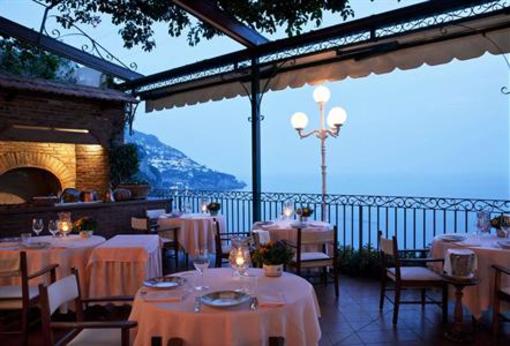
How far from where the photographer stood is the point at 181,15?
7008 millimetres

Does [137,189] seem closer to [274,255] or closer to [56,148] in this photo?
[56,148]

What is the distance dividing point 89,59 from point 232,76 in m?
3.48

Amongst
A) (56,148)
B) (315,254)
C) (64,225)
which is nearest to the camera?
(64,225)

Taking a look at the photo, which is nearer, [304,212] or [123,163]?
[304,212]

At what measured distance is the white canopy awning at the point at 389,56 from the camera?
14.9 ft

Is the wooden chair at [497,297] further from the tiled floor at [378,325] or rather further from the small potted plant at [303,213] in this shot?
the small potted plant at [303,213]

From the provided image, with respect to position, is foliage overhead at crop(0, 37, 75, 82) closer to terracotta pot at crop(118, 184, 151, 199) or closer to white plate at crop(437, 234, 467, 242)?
terracotta pot at crop(118, 184, 151, 199)

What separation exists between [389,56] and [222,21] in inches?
93.5

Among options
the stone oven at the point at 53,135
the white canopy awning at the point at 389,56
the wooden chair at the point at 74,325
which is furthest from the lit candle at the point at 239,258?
the stone oven at the point at 53,135

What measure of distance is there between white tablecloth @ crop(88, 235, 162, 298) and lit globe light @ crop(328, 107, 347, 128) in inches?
127

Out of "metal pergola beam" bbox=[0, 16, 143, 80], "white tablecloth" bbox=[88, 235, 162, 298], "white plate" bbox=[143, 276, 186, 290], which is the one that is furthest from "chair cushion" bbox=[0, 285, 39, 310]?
"metal pergola beam" bbox=[0, 16, 143, 80]

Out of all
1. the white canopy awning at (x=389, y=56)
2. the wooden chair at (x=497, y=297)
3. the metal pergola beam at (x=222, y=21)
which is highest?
the metal pergola beam at (x=222, y=21)

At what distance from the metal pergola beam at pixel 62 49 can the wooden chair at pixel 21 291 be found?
214 inches

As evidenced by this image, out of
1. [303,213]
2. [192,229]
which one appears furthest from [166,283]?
[192,229]
